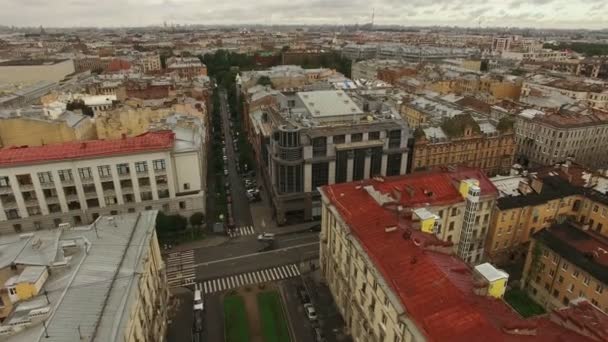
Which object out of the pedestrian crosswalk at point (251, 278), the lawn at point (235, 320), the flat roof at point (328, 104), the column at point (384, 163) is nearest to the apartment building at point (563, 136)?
the column at point (384, 163)

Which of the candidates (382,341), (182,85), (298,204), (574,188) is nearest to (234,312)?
(382,341)

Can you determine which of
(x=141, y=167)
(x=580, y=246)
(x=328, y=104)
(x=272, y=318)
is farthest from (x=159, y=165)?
(x=580, y=246)

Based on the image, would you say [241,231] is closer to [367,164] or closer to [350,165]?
[350,165]

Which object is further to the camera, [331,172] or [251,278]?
[331,172]

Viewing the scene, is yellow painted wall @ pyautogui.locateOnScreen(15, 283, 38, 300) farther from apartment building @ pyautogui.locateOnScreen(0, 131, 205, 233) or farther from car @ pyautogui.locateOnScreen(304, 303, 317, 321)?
apartment building @ pyautogui.locateOnScreen(0, 131, 205, 233)

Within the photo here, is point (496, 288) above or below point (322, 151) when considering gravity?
above

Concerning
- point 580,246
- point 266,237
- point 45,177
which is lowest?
point 266,237

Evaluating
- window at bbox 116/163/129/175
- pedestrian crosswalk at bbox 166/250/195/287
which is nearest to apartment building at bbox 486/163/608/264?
pedestrian crosswalk at bbox 166/250/195/287
